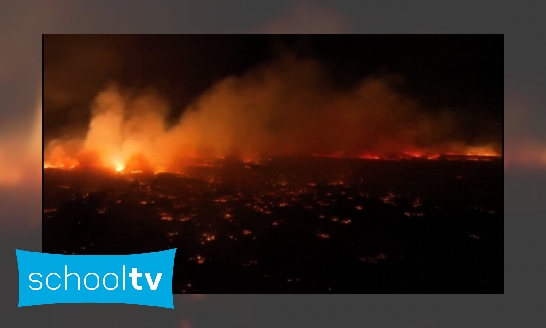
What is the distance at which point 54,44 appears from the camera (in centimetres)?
187

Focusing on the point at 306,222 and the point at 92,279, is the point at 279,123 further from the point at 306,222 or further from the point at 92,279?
the point at 92,279

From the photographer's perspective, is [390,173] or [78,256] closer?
[78,256]

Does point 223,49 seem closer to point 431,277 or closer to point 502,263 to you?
point 431,277

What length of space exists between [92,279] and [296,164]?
131 centimetres

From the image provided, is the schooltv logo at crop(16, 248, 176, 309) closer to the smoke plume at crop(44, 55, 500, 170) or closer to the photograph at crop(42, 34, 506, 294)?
the photograph at crop(42, 34, 506, 294)

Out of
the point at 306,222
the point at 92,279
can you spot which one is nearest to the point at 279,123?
the point at 306,222

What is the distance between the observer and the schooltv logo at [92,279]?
1.77m

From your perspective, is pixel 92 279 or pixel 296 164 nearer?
pixel 92 279

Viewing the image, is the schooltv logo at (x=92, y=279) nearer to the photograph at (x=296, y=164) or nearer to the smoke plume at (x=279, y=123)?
the photograph at (x=296, y=164)

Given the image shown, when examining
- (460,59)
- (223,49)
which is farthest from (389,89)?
(223,49)

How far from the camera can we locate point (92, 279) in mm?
1788

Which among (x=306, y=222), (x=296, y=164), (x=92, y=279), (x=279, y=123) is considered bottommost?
(x=92, y=279)

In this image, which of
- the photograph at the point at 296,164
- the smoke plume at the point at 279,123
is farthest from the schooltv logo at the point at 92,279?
the smoke plume at the point at 279,123

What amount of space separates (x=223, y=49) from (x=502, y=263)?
2.08m
